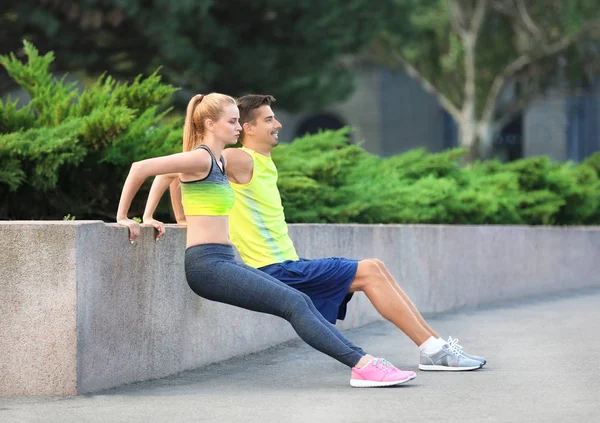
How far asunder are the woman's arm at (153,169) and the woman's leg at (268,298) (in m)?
0.46

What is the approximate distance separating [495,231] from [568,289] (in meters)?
1.84

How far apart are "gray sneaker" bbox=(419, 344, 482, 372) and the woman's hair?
1.83 meters

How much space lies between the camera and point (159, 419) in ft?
19.2

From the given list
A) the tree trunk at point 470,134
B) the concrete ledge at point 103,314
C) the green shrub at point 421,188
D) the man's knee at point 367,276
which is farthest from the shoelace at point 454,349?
the tree trunk at point 470,134

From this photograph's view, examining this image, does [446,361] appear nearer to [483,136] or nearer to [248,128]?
[248,128]

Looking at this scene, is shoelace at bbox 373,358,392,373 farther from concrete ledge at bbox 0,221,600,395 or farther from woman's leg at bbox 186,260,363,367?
concrete ledge at bbox 0,221,600,395

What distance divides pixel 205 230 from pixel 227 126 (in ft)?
1.87

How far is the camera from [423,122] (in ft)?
143

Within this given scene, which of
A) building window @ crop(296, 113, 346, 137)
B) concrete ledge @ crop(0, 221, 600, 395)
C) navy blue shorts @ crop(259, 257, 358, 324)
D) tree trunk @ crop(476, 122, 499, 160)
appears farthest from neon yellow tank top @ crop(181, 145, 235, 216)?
building window @ crop(296, 113, 346, 137)

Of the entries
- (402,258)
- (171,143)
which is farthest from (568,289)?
(171,143)

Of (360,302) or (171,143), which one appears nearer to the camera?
(171,143)

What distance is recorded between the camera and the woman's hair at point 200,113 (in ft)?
22.4

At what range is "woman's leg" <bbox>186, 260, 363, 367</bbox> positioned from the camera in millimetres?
6668

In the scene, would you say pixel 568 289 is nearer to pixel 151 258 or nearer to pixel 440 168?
pixel 440 168
